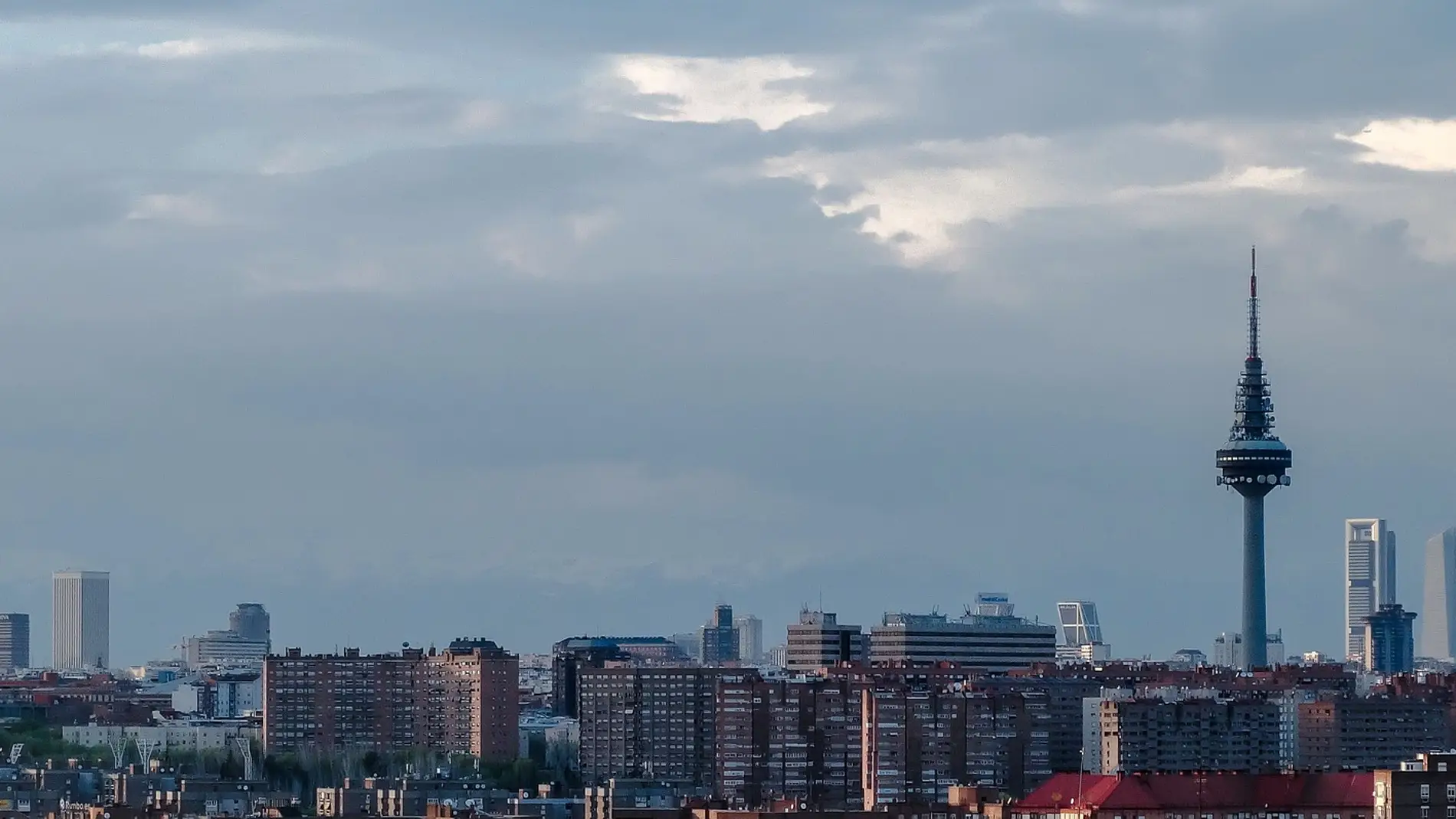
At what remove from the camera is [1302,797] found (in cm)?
10794

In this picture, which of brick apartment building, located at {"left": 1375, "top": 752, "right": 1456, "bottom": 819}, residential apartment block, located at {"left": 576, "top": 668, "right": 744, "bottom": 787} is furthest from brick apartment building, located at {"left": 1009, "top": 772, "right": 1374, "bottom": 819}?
residential apartment block, located at {"left": 576, "top": 668, "right": 744, "bottom": 787}

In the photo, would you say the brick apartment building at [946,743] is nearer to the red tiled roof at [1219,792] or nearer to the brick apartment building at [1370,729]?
the brick apartment building at [1370,729]

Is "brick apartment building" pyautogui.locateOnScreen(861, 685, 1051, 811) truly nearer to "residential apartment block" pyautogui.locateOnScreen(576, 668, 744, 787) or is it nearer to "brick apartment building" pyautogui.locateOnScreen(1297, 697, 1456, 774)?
"brick apartment building" pyautogui.locateOnScreen(1297, 697, 1456, 774)

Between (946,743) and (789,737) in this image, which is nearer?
(946,743)

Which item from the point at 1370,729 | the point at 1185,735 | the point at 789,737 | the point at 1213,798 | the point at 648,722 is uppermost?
the point at 648,722

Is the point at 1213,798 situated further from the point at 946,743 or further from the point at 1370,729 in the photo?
the point at 1370,729

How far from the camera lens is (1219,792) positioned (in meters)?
110

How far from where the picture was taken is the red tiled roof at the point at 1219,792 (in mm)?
107375

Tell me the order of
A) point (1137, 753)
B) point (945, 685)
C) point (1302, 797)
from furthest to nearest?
point (945, 685), point (1137, 753), point (1302, 797)

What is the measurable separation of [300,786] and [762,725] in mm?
21067


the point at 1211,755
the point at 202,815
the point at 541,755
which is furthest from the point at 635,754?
the point at 202,815

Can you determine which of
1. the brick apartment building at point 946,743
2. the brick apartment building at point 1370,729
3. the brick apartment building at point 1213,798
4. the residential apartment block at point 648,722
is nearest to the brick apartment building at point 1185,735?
the brick apartment building at point 1370,729

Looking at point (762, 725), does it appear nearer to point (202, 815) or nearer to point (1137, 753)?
point (1137, 753)

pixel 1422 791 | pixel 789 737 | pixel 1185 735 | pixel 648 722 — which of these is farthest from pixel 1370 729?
pixel 1422 791
